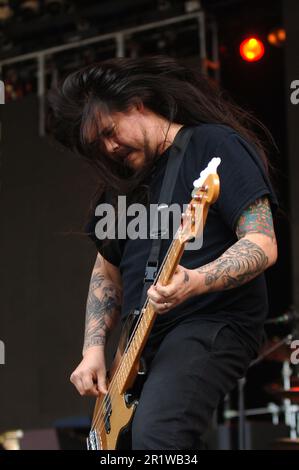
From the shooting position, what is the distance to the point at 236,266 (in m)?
2.31

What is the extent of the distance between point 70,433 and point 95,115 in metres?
3.51

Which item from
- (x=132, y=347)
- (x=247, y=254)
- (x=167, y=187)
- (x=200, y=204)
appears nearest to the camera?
(x=200, y=204)

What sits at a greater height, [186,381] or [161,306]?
[161,306]

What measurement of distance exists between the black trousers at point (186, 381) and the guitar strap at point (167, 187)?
17cm

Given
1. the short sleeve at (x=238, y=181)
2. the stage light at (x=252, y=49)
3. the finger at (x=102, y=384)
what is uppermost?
the stage light at (x=252, y=49)

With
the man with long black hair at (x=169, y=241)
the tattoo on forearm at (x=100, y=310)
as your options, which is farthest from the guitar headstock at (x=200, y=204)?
the tattoo on forearm at (x=100, y=310)

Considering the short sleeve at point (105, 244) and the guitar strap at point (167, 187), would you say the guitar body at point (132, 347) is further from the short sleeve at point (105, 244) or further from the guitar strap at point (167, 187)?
the short sleeve at point (105, 244)

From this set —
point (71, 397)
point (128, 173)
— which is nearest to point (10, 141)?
point (71, 397)

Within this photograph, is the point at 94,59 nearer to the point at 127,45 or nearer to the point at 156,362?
the point at 127,45

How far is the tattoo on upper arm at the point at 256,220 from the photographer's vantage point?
94.0 inches

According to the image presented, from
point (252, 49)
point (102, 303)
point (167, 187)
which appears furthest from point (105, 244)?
point (252, 49)

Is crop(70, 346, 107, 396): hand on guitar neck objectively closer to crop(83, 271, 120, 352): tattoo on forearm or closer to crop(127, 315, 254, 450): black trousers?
crop(83, 271, 120, 352): tattoo on forearm

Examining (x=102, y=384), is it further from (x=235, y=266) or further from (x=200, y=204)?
(x=200, y=204)

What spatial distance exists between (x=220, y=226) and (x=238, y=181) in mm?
173
